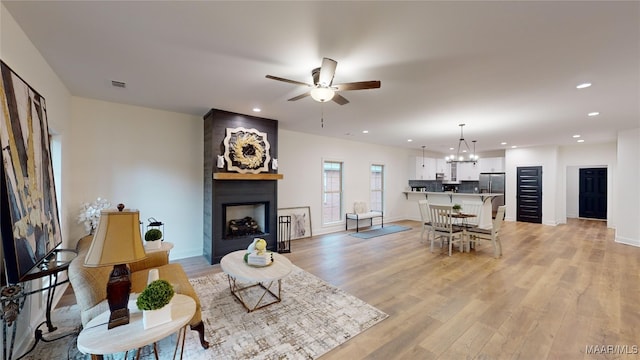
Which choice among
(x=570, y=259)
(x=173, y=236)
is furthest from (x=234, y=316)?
(x=570, y=259)

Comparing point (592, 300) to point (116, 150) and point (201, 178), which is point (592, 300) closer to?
point (201, 178)

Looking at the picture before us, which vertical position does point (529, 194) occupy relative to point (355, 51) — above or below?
below

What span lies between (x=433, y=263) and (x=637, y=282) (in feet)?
8.60

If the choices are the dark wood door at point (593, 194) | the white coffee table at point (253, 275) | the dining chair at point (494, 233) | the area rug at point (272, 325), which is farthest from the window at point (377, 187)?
the dark wood door at point (593, 194)

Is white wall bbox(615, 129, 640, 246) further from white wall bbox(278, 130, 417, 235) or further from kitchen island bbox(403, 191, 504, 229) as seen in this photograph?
white wall bbox(278, 130, 417, 235)

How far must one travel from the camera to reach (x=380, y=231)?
22.3 ft

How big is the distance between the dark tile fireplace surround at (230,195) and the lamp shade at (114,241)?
2639 mm

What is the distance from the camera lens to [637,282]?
342 centimetres

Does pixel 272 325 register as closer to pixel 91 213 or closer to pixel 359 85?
pixel 359 85

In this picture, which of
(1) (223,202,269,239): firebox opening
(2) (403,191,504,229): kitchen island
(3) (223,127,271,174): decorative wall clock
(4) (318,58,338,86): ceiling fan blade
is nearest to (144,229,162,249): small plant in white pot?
(1) (223,202,269,239): firebox opening

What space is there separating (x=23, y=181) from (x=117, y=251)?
1.13m

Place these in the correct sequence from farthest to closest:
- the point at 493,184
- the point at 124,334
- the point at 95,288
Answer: the point at 493,184 → the point at 95,288 → the point at 124,334

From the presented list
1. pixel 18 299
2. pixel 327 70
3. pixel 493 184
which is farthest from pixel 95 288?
pixel 493 184

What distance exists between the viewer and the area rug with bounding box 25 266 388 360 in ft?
6.72
